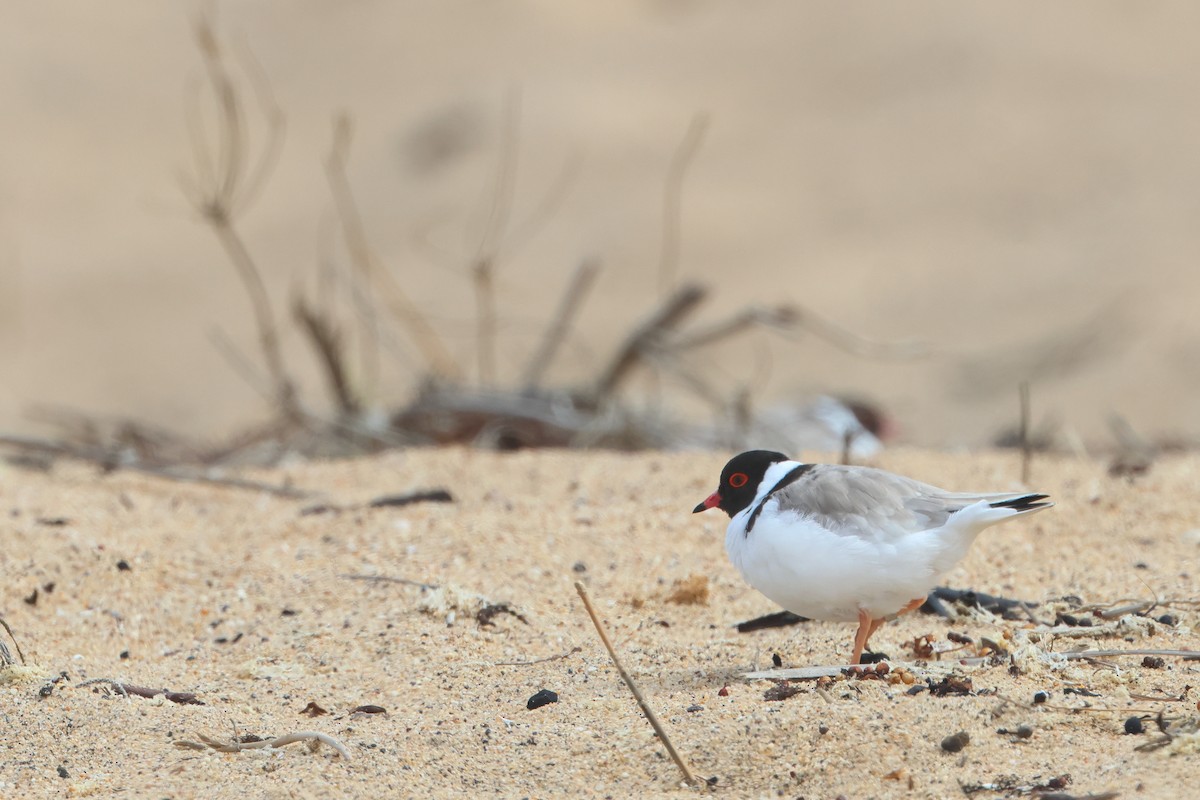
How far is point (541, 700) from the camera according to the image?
3463 millimetres

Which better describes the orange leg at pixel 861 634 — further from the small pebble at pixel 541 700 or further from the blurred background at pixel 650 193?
the blurred background at pixel 650 193

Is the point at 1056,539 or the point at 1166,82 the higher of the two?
the point at 1166,82

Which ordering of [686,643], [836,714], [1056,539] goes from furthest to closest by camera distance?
[1056,539] → [686,643] → [836,714]

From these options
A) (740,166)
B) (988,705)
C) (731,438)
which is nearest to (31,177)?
(740,166)

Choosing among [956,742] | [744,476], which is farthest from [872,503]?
[956,742]

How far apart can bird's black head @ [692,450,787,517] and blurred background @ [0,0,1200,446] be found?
15.6 ft

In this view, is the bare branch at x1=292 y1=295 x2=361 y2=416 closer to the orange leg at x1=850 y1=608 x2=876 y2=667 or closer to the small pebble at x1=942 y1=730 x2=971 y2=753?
the orange leg at x1=850 y1=608 x2=876 y2=667

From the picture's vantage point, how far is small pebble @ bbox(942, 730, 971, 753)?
295 centimetres

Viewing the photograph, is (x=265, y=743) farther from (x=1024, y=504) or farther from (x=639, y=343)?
(x=639, y=343)

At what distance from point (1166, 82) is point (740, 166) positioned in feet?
13.9

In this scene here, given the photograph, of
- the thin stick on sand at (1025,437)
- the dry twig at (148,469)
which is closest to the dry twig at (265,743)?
the dry twig at (148,469)

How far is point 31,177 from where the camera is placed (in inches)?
572

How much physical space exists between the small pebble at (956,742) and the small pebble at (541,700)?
97 centimetres

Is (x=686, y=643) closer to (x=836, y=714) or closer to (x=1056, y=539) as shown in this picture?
(x=836, y=714)
